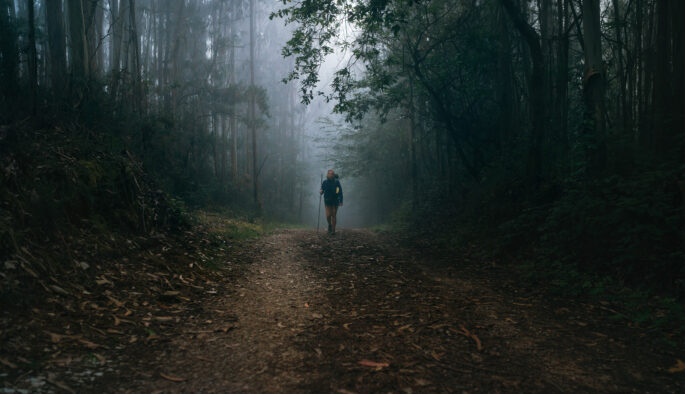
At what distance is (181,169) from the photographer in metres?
14.2

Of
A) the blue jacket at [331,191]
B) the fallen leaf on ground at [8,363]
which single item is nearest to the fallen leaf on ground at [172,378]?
the fallen leaf on ground at [8,363]

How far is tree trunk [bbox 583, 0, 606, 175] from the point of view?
19.9 feet

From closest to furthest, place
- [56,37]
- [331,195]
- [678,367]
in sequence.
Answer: [678,367] < [56,37] < [331,195]

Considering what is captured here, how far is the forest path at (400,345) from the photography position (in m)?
2.72

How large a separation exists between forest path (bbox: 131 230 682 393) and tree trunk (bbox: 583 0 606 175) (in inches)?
115

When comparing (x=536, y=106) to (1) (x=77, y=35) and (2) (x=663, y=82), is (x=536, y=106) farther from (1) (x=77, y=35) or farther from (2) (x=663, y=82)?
(1) (x=77, y=35)

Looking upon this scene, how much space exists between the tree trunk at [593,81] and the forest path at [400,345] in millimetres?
2910

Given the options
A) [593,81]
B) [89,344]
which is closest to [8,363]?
[89,344]

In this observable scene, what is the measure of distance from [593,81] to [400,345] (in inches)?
234

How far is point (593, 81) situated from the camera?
625cm

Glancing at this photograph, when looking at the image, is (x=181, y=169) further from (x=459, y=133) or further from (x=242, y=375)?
(x=242, y=375)

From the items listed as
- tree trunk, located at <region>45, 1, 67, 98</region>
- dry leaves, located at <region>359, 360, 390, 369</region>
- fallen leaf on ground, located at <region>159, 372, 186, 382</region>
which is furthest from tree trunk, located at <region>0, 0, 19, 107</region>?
dry leaves, located at <region>359, 360, 390, 369</region>

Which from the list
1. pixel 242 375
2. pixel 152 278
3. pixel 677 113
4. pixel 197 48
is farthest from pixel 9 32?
pixel 197 48

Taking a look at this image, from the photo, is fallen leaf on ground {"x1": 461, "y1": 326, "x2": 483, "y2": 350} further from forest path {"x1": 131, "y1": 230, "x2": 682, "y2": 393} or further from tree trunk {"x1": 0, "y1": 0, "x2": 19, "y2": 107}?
tree trunk {"x1": 0, "y1": 0, "x2": 19, "y2": 107}
